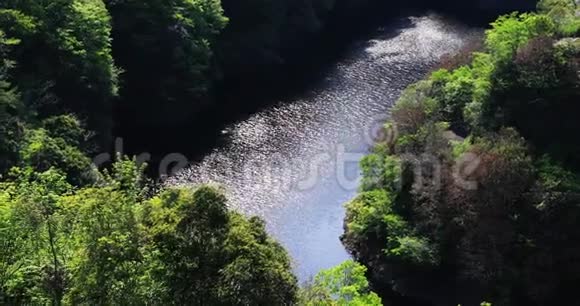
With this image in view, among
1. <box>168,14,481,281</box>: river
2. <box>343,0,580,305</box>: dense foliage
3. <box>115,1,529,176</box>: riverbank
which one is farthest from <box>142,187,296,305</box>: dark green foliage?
<box>115,1,529,176</box>: riverbank

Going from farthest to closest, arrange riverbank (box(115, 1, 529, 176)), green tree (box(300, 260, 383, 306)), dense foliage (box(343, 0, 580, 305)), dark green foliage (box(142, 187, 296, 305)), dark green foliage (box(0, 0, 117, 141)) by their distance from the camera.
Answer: riverbank (box(115, 1, 529, 176)) → dark green foliage (box(0, 0, 117, 141)) → dense foliage (box(343, 0, 580, 305)) → green tree (box(300, 260, 383, 306)) → dark green foliage (box(142, 187, 296, 305))

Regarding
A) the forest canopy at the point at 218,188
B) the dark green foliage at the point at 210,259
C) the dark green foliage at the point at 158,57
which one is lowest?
the dark green foliage at the point at 210,259

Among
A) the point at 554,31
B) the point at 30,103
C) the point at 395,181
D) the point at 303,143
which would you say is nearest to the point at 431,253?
the point at 395,181

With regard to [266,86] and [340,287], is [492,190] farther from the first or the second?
[266,86]

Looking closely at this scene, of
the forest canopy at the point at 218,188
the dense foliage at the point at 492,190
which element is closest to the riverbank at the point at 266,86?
the forest canopy at the point at 218,188

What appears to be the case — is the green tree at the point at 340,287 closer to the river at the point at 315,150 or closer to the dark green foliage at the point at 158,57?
the river at the point at 315,150

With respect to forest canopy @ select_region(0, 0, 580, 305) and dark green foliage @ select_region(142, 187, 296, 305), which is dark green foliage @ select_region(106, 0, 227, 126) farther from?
dark green foliage @ select_region(142, 187, 296, 305)
